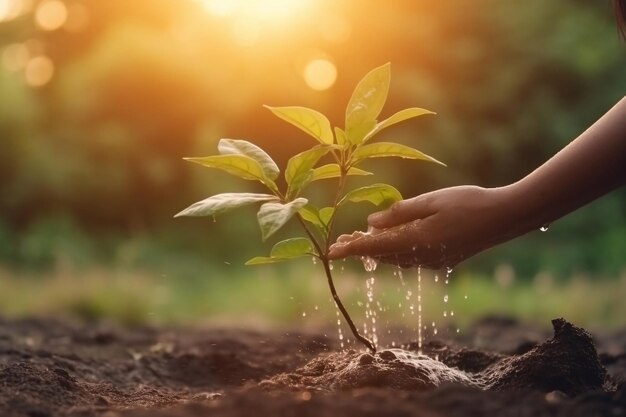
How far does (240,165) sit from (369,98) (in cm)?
40

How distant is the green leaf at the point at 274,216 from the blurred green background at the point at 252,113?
19.7ft

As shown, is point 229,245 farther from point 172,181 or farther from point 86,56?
point 86,56

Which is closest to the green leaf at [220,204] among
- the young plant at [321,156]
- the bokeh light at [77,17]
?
the young plant at [321,156]

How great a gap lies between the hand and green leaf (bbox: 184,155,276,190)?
29 centimetres

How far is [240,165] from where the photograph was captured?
2.08 m

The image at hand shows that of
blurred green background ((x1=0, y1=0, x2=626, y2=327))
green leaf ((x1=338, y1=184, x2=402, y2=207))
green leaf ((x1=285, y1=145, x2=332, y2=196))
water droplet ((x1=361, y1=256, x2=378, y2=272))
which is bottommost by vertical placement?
water droplet ((x1=361, y1=256, x2=378, y2=272))

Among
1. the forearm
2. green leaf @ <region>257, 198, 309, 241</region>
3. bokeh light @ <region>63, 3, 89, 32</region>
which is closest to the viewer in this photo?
green leaf @ <region>257, 198, 309, 241</region>

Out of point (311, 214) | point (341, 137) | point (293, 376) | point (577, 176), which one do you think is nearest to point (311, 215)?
point (311, 214)

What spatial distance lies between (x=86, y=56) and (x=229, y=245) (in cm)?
436

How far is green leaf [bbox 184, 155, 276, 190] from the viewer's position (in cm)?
204

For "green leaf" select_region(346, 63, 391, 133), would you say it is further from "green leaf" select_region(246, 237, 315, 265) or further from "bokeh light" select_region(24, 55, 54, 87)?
"bokeh light" select_region(24, 55, 54, 87)

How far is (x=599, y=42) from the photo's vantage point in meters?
11.5

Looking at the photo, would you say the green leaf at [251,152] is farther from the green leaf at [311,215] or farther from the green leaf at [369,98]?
the green leaf at [369,98]

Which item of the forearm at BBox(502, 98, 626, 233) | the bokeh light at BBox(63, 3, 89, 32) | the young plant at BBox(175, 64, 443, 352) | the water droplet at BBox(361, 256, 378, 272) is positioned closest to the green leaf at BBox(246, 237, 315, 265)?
the young plant at BBox(175, 64, 443, 352)
